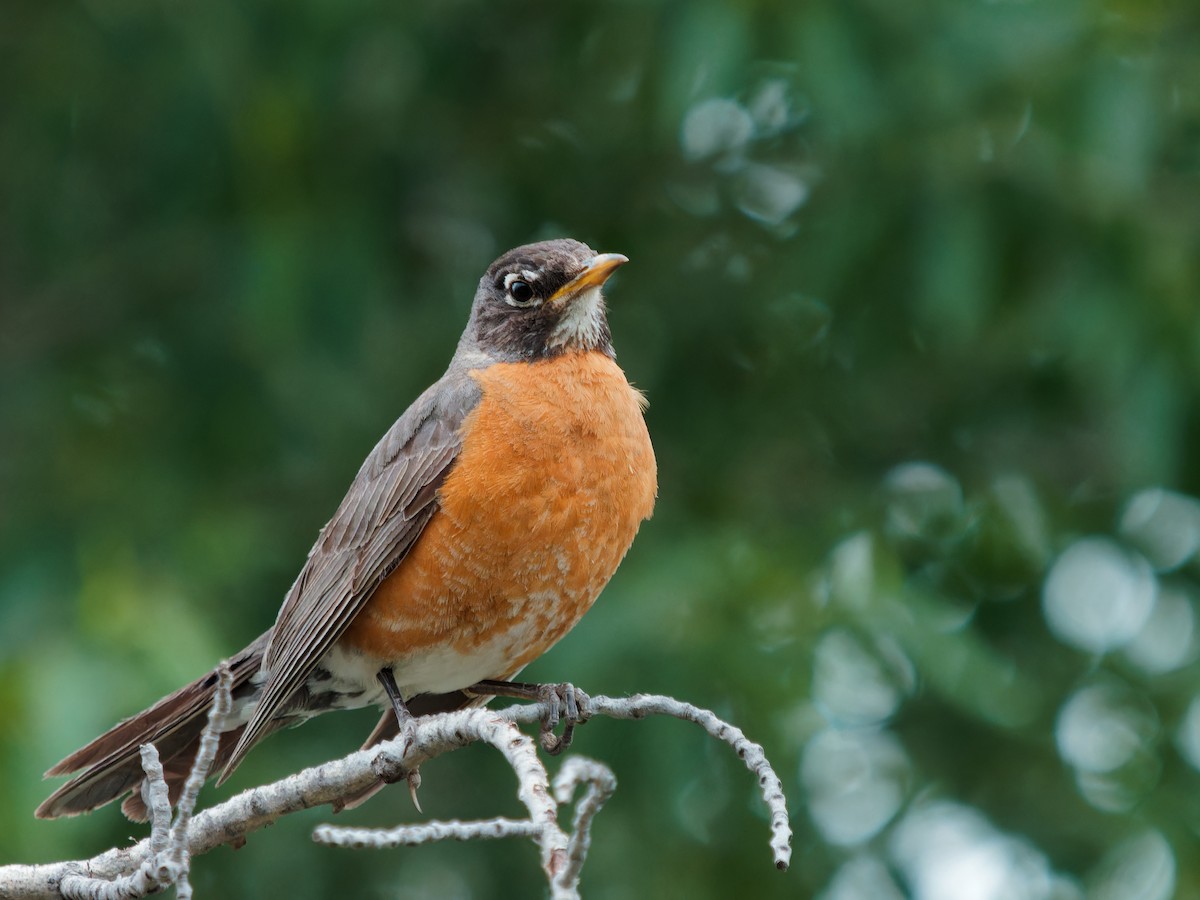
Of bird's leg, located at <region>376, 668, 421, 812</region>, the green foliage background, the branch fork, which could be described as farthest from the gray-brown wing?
the green foliage background

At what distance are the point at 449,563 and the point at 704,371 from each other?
115 inches

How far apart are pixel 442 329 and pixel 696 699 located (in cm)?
230

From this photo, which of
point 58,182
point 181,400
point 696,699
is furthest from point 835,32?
point 58,182

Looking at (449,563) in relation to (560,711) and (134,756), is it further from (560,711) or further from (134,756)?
(134,756)

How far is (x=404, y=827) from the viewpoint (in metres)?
2.13

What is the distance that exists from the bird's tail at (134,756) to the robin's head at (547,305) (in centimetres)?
122

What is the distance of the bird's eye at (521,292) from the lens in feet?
13.9

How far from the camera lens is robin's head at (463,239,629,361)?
4129 millimetres

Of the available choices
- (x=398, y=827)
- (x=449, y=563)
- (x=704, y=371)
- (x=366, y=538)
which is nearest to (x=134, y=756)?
(x=366, y=538)

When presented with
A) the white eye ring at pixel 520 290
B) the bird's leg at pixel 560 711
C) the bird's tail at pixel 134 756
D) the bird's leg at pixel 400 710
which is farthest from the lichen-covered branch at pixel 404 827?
the white eye ring at pixel 520 290

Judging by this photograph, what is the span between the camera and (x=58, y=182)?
6.46m

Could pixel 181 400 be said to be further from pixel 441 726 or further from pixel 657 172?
pixel 441 726

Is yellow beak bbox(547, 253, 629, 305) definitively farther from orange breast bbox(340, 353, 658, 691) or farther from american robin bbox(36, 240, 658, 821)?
orange breast bbox(340, 353, 658, 691)

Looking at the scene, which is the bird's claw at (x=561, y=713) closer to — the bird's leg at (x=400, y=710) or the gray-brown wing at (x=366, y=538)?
the bird's leg at (x=400, y=710)
